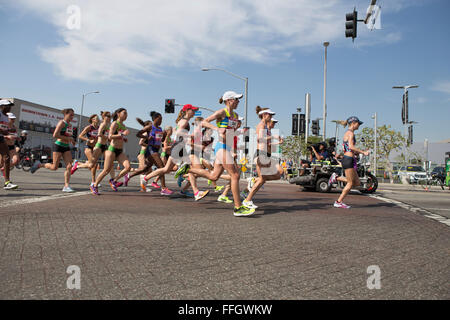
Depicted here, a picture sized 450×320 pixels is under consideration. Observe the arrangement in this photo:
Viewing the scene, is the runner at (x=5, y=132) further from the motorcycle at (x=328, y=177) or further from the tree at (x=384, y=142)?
the tree at (x=384, y=142)

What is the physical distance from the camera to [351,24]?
12281 millimetres

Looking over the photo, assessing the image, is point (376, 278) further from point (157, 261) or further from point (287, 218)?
point (287, 218)

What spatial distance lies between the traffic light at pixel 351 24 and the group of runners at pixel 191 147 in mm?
5823

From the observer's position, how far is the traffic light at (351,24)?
480 inches

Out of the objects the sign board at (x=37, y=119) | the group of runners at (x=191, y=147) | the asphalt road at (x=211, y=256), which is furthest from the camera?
the sign board at (x=37, y=119)

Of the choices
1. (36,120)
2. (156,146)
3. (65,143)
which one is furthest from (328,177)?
(36,120)

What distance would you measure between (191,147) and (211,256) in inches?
186

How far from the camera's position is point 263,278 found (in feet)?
8.20

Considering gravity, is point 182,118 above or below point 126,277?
above

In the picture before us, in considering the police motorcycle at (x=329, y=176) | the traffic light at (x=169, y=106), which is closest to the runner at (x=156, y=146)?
the police motorcycle at (x=329, y=176)

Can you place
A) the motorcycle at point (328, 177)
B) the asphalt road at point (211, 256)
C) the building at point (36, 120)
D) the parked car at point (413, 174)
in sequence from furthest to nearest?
the building at point (36, 120) → the parked car at point (413, 174) → the motorcycle at point (328, 177) → the asphalt road at point (211, 256)
